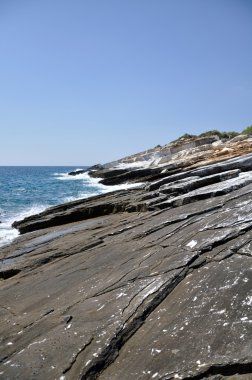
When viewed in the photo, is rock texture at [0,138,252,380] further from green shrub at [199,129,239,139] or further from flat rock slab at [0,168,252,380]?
green shrub at [199,129,239,139]

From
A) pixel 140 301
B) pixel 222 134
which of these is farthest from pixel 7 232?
pixel 222 134

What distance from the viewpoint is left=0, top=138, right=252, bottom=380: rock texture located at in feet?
17.1

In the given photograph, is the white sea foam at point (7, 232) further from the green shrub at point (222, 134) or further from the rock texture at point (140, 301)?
the green shrub at point (222, 134)

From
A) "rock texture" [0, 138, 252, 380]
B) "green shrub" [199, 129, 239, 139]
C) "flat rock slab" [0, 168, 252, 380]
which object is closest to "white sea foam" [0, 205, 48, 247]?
"rock texture" [0, 138, 252, 380]

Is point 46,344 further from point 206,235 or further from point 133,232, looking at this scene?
point 133,232

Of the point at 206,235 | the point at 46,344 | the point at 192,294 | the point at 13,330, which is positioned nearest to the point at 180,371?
the point at 192,294

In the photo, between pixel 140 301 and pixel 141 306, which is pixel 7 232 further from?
pixel 141 306

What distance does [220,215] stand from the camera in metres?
10.5

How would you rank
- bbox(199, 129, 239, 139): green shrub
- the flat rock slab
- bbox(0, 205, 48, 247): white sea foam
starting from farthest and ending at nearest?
bbox(199, 129, 239, 139): green shrub
bbox(0, 205, 48, 247): white sea foam
the flat rock slab

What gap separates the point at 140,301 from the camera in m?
6.66

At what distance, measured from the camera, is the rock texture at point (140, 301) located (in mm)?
5219

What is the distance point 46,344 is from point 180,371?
8.44 ft

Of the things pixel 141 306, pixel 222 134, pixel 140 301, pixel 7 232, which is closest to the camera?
pixel 141 306

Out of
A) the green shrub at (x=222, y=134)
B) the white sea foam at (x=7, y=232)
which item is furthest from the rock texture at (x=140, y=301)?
the green shrub at (x=222, y=134)
